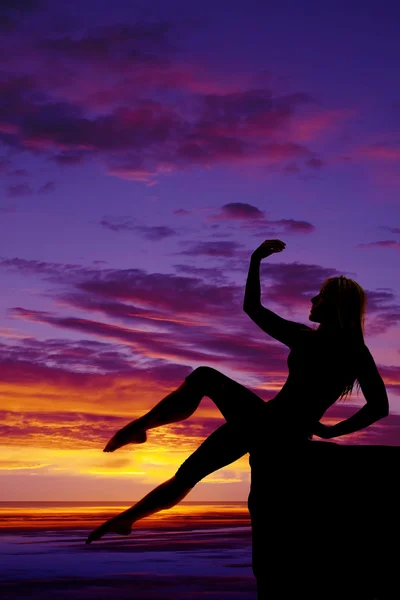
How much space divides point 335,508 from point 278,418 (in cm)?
93

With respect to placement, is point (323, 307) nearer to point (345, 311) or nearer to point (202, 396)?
point (345, 311)

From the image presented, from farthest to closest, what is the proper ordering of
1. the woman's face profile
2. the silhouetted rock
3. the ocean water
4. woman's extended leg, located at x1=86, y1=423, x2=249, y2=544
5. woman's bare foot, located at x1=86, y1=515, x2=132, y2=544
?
the ocean water, woman's bare foot, located at x1=86, y1=515, x2=132, y2=544, the woman's face profile, woman's extended leg, located at x1=86, y1=423, x2=249, y2=544, the silhouetted rock

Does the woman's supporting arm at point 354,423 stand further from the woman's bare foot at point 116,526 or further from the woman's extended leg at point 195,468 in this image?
the woman's bare foot at point 116,526

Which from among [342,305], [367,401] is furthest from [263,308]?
[367,401]

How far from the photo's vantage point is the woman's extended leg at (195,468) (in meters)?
6.70

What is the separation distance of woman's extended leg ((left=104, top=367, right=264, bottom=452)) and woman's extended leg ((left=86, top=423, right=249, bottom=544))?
0.62 feet

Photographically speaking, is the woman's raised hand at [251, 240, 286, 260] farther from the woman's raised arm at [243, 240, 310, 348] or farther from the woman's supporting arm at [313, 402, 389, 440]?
the woman's supporting arm at [313, 402, 389, 440]

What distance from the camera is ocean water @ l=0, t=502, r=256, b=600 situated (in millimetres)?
11633

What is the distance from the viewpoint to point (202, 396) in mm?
6719

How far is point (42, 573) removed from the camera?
13.4m

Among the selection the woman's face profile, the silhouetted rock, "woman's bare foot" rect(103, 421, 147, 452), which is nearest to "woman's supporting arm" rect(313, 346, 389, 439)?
the silhouetted rock

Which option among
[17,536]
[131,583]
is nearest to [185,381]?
[131,583]

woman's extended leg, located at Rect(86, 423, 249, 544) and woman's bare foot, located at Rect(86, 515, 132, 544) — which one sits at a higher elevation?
woman's extended leg, located at Rect(86, 423, 249, 544)

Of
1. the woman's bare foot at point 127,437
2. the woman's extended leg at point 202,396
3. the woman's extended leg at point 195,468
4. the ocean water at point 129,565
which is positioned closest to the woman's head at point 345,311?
the woman's extended leg at point 202,396
